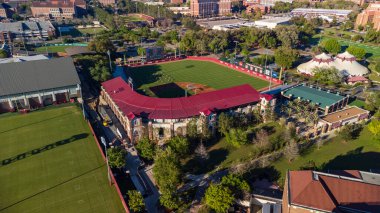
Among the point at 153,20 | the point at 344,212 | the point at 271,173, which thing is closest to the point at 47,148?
the point at 271,173

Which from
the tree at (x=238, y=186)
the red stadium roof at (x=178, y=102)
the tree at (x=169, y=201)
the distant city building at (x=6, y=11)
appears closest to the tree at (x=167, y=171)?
the tree at (x=169, y=201)

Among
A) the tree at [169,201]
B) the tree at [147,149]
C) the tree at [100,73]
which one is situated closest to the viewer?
the tree at [169,201]

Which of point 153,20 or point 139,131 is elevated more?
point 153,20

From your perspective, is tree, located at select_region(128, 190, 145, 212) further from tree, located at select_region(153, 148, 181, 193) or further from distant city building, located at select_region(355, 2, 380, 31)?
distant city building, located at select_region(355, 2, 380, 31)

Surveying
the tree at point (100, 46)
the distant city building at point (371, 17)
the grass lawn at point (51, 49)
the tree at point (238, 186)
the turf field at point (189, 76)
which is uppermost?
the distant city building at point (371, 17)

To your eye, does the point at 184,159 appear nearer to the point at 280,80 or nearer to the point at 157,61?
the point at 280,80

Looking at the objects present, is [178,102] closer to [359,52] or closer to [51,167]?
[51,167]

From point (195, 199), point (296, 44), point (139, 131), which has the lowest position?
point (195, 199)

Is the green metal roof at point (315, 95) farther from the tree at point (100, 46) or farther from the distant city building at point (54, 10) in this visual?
the distant city building at point (54, 10)
